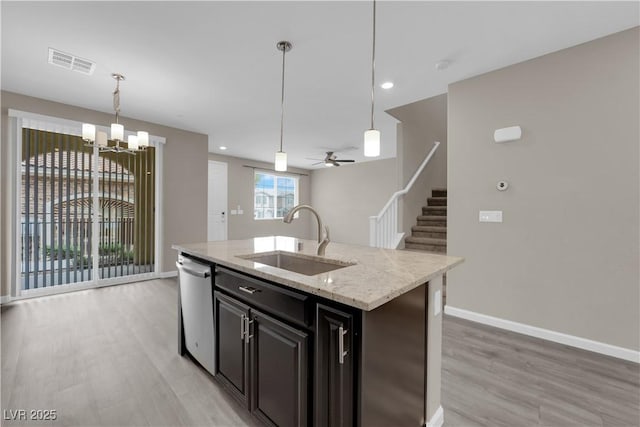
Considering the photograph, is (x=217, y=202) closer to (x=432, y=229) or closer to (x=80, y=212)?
(x=80, y=212)

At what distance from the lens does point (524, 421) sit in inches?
60.7

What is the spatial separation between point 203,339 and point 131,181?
365 centimetres

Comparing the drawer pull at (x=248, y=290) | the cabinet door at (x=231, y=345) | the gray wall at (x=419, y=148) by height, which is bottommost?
the cabinet door at (x=231, y=345)

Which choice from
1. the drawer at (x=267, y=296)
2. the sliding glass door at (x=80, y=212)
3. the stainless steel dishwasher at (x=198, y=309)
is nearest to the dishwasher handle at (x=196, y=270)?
the stainless steel dishwasher at (x=198, y=309)

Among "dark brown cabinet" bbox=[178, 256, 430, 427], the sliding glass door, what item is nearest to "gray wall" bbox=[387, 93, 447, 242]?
"dark brown cabinet" bbox=[178, 256, 430, 427]

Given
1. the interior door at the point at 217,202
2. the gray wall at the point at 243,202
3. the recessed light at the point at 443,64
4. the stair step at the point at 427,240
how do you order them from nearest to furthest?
the recessed light at the point at 443,64
the stair step at the point at 427,240
the interior door at the point at 217,202
the gray wall at the point at 243,202

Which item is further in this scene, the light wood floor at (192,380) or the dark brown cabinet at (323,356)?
the light wood floor at (192,380)

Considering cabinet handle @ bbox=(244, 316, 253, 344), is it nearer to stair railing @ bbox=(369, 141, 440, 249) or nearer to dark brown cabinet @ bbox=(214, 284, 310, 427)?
dark brown cabinet @ bbox=(214, 284, 310, 427)

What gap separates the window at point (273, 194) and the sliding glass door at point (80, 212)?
3.59 metres

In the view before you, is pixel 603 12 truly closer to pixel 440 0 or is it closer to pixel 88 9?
pixel 440 0

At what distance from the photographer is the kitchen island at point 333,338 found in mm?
1054

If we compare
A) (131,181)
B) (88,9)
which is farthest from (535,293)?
Result: (131,181)

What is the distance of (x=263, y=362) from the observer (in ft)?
4.70

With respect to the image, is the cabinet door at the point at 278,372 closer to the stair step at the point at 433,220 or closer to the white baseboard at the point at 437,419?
the white baseboard at the point at 437,419
